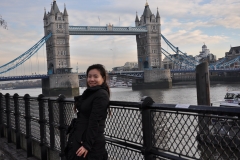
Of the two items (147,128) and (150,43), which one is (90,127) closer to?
(147,128)

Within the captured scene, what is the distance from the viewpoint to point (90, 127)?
5.98 ft

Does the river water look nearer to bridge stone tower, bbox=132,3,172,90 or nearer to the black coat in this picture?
the black coat

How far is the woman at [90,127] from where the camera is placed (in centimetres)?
183

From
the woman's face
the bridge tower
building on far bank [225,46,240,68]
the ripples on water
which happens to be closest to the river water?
the ripples on water

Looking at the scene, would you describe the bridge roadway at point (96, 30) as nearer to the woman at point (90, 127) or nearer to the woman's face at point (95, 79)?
the woman's face at point (95, 79)

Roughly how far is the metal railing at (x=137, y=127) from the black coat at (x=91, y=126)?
0.78 feet

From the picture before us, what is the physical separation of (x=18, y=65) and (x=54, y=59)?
5.68m

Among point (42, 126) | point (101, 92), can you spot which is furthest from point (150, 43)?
point (101, 92)

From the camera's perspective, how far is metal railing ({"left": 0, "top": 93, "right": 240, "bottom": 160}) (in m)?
1.58

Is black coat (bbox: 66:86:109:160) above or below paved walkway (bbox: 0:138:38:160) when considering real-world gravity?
above

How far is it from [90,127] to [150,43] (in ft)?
171

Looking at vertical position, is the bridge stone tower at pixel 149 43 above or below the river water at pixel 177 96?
above

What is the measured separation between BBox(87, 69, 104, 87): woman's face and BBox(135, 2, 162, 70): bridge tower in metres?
50.4

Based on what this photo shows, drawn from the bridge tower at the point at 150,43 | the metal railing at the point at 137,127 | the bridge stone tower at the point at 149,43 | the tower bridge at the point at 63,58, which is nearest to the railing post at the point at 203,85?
the metal railing at the point at 137,127
